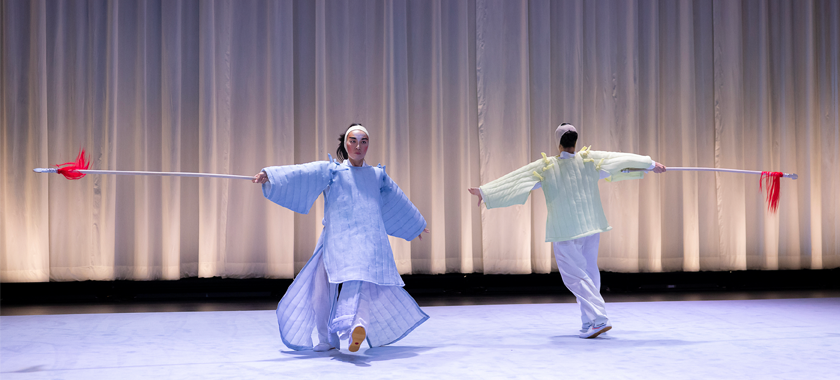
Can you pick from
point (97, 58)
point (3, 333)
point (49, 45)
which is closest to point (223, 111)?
point (97, 58)

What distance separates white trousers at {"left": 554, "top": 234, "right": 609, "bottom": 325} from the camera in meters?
3.21

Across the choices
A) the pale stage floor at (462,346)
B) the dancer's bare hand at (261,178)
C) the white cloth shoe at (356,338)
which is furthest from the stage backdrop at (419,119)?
the white cloth shoe at (356,338)

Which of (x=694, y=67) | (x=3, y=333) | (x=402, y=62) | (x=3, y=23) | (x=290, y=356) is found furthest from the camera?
(x=694, y=67)

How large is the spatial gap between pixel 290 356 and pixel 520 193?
1.48 m

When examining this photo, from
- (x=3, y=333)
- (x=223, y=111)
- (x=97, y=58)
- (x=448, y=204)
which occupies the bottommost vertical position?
(x=3, y=333)

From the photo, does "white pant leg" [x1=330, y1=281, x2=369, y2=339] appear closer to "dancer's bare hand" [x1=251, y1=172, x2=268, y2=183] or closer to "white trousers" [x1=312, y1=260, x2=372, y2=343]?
"white trousers" [x1=312, y1=260, x2=372, y2=343]

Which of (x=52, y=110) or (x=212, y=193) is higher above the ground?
(x=52, y=110)

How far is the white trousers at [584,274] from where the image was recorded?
3.21m

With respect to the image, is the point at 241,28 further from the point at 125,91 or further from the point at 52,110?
the point at 52,110

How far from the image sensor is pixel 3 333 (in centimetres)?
346

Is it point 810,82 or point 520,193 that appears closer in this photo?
point 520,193

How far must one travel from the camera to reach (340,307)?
275 cm

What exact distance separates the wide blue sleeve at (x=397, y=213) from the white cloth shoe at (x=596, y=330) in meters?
0.99

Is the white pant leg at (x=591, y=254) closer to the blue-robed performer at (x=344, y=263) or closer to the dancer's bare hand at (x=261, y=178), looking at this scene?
the blue-robed performer at (x=344, y=263)
